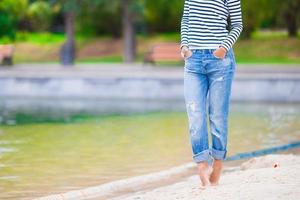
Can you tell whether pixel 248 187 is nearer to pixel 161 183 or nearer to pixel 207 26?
pixel 207 26

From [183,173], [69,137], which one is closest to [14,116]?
[69,137]

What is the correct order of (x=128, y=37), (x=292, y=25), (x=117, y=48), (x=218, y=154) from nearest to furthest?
(x=218, y=154), (x=128, y=37), (x=292, y=25), (x=117, y=48)

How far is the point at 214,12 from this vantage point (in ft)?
28.4

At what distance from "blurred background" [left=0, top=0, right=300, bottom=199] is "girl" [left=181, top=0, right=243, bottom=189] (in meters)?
2.13

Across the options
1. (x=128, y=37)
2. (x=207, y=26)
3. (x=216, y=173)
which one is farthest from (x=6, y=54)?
(x=207, y=26)

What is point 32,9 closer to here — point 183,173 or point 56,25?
point 56,25

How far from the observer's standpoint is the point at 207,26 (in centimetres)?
862

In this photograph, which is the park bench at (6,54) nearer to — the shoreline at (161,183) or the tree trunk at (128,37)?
the tree trunk at (128,37)

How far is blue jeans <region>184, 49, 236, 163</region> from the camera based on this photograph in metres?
8.59

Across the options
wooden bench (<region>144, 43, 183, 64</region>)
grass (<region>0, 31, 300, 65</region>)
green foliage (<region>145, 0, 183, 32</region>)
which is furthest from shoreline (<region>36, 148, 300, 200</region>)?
green foliage (<region>145, 0, 183, 32</region>)

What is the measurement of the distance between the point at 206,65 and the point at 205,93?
0.85ft

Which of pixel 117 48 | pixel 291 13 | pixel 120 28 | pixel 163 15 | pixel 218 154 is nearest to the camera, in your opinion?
pixel 218 154

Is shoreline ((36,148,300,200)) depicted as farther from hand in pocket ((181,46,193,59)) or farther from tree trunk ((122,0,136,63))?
tree trunk ((122,0,136,63))

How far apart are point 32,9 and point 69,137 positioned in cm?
2605
